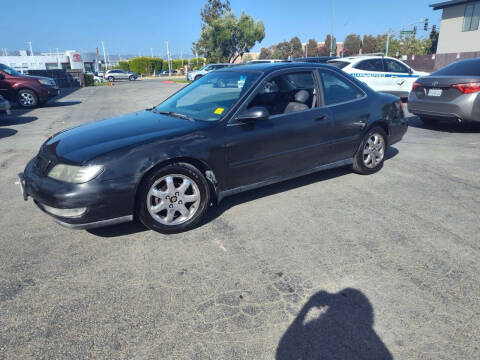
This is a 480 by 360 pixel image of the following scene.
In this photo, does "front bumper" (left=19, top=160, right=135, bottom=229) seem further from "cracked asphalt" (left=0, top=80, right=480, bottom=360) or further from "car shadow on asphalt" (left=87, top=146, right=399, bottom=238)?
"car shadow on asphalt" (left=87, top=146, right=399, bottom=238)

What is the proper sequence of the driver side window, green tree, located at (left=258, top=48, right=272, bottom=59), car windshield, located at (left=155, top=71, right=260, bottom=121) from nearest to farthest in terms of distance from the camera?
car windshield, located at (left=155, top=71, right=260, bottom=121), the driver side window, green tree, located at (left=258, top=48, right=272, bottom=59)

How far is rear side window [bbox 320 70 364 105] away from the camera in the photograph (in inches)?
179

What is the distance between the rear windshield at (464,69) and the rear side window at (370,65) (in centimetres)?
394

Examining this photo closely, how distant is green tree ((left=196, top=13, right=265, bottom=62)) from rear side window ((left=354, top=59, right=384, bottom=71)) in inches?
1575

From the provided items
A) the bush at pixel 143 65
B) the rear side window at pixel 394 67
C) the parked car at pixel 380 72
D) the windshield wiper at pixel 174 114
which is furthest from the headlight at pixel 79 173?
the bush at pixel 143 65

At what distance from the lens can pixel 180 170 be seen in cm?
340

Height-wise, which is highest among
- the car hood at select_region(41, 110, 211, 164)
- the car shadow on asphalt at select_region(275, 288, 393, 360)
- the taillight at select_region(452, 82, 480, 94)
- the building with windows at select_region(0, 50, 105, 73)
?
the building with windows at select_region(0, 50, 105, 73)

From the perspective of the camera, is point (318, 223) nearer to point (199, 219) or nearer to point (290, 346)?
point (199, 219)

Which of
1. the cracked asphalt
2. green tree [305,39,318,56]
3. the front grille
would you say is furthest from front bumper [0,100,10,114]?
green tree [305,39,318,56]

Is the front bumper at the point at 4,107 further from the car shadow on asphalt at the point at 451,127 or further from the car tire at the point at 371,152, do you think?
the car shadow on asphalt at the point at 451,127

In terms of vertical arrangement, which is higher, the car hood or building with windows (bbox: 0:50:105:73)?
building with windows (bbox: 0:50:105:73)

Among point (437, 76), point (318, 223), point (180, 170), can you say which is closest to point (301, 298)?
point (318, 223)

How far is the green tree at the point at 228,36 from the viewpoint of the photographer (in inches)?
1908

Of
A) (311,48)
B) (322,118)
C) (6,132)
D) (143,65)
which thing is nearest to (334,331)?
(322,118)
